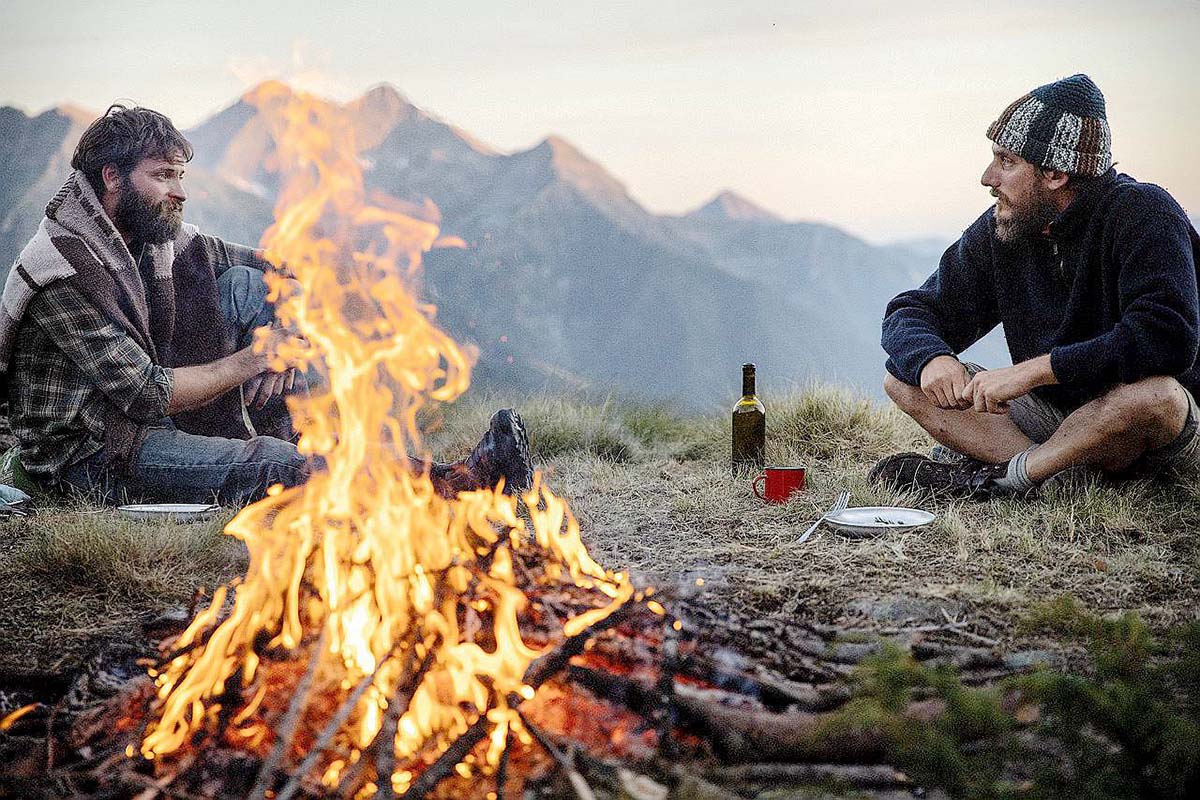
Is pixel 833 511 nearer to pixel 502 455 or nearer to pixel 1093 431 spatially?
pixel 1093 431

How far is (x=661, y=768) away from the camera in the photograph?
182 cm

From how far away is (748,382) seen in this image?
15.5 ft

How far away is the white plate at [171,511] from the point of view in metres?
3.89

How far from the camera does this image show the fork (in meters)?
3.65

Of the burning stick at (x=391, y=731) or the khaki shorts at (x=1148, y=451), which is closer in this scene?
the burning stick at (x=391, y=731)

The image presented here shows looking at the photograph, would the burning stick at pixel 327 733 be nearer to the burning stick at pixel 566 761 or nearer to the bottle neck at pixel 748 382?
the burning stick at pixel 566 761

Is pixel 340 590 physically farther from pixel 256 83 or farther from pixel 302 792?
pixel 256 83

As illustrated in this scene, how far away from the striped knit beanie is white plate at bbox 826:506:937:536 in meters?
1.46

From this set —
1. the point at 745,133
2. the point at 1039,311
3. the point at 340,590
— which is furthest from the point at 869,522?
the point at 745,133

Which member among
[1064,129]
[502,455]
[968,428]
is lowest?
[502,455]

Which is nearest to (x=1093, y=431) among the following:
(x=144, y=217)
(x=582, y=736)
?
(x=582, y=736)

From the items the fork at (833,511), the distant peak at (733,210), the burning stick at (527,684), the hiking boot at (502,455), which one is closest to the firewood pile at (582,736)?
the burning stick at (527,684)

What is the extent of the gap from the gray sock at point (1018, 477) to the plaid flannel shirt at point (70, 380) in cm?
358

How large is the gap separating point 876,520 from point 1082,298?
4.14 ft
